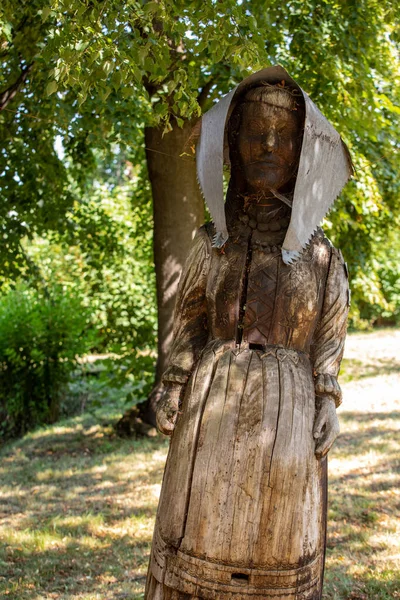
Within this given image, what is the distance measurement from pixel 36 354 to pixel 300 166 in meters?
6.86

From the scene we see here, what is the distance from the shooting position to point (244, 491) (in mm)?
2521

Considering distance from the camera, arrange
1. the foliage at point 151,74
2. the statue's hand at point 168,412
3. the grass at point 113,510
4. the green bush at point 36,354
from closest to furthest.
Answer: the statue's hand at point 168,412 → the foliage at point 151,74 → the grass at point 113,510 → the green bush at point 36,354

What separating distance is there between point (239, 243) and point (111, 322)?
716 centimetres

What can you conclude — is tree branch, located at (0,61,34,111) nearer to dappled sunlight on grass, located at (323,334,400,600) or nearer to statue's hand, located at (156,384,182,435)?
statue's hand, located at (156,384,182,435)

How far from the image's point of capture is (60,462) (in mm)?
7605

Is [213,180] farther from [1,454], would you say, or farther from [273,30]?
[1,454]

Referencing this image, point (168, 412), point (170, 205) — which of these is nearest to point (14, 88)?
point (170, 205)

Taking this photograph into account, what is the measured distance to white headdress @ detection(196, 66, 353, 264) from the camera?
2.70m

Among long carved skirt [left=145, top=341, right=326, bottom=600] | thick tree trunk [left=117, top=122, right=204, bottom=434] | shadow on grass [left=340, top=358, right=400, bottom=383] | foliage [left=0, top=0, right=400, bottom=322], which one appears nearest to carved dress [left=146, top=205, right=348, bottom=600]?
long carved skirt [left=145, top=341, right=326, bottom=600]

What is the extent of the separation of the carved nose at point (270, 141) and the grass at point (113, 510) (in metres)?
3.01

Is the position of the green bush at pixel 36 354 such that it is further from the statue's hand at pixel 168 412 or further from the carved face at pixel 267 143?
the carved face at pixel 267 143

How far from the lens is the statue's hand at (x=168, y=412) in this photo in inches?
108

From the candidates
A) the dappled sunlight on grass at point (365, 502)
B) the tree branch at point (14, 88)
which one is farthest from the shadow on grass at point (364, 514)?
the tree branch at point (14, 88)

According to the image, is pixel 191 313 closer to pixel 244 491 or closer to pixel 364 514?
pixel 244 491
